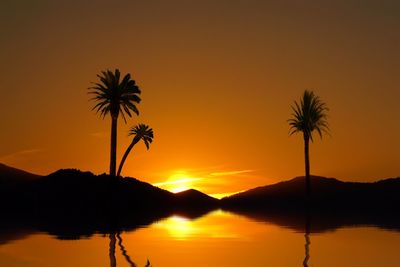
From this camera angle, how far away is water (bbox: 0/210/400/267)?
20422mm

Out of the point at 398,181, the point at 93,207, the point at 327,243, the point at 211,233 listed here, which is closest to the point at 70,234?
the point at 211,233

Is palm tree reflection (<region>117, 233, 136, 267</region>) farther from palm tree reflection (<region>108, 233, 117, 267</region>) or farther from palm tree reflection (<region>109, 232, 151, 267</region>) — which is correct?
palm tree reflection (<region>108, 233, 117, 267</region>)

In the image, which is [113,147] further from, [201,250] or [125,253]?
[125,253]

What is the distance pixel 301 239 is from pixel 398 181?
82.2 meters

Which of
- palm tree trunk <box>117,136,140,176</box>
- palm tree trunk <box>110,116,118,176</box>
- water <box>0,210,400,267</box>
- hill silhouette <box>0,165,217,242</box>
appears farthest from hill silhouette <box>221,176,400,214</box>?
water <box>0,210,400,267</box>

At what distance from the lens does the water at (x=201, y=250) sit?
67.0 feet

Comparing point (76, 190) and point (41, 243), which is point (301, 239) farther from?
point (76, 190)

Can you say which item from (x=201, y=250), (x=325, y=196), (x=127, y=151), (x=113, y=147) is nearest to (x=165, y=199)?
(x=127, y=151)

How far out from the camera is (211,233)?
34.2 meters

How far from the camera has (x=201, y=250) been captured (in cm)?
2412

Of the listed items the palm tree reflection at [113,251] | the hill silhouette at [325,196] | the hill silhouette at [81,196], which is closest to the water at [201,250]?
the palm tree reflection at [113,251]

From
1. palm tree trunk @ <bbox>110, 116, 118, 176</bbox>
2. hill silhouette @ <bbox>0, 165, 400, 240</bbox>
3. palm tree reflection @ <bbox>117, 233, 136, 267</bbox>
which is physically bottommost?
palm tree reflection @ <bbox>117, 233, 136, 267</bbox>

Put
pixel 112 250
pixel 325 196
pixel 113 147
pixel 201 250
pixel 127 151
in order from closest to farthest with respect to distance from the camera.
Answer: pixel 112 250
pixel 201 250
pixel 113 147
pixel 127 151
pixel 325 196

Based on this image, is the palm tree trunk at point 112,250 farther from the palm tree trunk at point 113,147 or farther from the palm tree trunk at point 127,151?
the palm tree trunk at point 127,151
